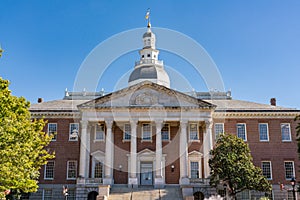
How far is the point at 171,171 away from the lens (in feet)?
128

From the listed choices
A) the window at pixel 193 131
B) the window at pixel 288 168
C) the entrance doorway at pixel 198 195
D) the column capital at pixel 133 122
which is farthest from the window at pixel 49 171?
the window at pixel 288 168

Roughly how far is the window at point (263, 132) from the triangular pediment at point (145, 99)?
7032 millimetres

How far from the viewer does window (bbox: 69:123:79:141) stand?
40.6m

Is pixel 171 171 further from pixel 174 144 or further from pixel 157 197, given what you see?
Result: pixel 157 197

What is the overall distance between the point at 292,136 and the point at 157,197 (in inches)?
679

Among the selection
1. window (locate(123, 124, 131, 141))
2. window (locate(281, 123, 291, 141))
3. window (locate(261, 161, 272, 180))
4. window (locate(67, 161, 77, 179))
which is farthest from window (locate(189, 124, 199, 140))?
window (locate(67, 161, 77, 179))

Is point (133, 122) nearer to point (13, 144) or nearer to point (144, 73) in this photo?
point (144, 73)

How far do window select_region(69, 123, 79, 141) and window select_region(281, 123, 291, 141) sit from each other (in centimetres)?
2283

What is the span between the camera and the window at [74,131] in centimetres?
4059

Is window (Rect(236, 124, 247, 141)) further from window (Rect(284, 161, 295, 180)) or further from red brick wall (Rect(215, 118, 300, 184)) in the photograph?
window (Rect(284, 161, 295, 180))

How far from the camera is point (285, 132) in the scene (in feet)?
132

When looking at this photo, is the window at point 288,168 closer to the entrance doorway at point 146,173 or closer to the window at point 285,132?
the window at point 285,132

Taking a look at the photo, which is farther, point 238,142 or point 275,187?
point 275,187

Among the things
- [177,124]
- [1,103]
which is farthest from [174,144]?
[1,103]
